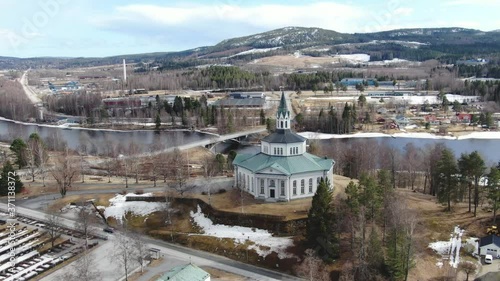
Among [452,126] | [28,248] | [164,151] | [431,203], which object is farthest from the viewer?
[452,126]

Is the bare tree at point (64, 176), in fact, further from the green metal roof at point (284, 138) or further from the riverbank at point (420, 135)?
the riverbank at point (420, 135)

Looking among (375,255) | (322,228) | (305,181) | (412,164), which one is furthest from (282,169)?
(412,164)

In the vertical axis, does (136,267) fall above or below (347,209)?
below

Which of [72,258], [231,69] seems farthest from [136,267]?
[231,69]

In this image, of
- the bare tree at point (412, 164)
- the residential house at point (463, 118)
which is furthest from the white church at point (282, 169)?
the residential house at point (463, 118)

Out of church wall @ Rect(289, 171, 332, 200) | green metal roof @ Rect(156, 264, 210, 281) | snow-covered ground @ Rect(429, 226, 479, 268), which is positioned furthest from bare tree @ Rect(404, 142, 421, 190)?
green metal roof @ Rect(156, 264, 210, 281)

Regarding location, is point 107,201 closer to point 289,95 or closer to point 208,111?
point 208,111

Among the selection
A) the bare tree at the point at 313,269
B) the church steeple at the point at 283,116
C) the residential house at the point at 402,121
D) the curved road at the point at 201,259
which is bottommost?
the curved road at the point at 201,259
